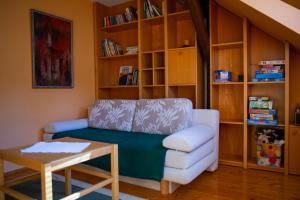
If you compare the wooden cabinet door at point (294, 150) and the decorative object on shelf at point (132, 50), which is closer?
the wooden cabinet door at point (294, 150)

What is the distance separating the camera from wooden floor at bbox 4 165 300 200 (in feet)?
6.95

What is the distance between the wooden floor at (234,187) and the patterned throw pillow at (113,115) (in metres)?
0.70

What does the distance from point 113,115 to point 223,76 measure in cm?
149

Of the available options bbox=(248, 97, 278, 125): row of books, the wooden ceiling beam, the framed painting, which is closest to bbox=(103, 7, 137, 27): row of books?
the framed painting

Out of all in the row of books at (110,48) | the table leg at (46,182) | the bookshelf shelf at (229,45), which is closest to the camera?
the table leg at (46,182)

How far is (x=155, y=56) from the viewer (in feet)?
11.2

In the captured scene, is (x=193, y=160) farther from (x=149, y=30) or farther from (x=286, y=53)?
(x=149, y=30)

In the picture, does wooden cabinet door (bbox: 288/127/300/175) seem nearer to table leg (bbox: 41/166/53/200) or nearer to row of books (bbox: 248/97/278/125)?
row of books (bbox: 248/97/278/125)

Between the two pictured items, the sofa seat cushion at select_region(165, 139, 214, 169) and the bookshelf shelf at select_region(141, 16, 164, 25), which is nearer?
the sofa seat cushion at select_region(165, 139, 214, 169)

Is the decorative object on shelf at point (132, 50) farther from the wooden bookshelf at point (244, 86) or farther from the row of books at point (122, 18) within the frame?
the wooden bookshelf at point (244, 86)

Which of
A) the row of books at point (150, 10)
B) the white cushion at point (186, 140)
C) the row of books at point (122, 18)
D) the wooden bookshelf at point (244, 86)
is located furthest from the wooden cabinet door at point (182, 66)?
the white cushion at point (186, 140)

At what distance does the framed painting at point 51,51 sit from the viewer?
301cm

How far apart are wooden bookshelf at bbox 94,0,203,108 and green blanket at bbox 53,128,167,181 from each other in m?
A: 1.02

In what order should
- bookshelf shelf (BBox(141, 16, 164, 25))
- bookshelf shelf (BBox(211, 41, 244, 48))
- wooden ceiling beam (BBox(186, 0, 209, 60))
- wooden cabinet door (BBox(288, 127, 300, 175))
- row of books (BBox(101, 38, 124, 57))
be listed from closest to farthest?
wooden cabinet door (BBox(288, 127, 300, 175)) → wooden ceiling beam (BBox(186, 0, 209, 60)) → bookshelf shelf (BBox(211, 41, 244, 48)) → bookshelf shelf (BBox(141, 16, 164, 25)) → row of books (BBox(101, 38, 124, 57))
